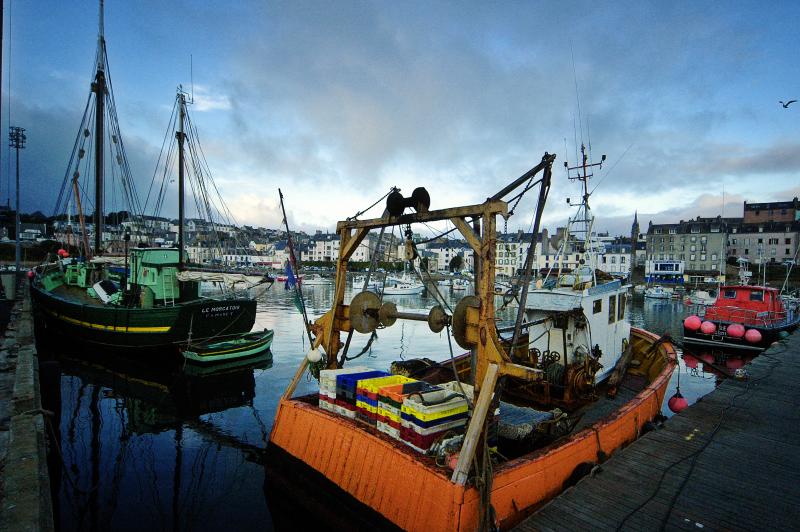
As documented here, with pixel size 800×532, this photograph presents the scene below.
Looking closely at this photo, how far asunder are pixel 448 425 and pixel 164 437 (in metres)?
10.3

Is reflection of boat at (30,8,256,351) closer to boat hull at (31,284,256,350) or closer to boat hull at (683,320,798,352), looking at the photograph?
boat hull at (31,284,256,350)

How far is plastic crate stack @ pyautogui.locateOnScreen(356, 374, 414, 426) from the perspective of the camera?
6.86 metres

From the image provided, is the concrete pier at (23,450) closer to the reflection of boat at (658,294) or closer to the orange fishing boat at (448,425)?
the orange fishing boat at (448,425)

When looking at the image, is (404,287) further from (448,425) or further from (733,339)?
(448,425)

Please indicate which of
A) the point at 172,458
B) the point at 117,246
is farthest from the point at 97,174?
the point at 172,458

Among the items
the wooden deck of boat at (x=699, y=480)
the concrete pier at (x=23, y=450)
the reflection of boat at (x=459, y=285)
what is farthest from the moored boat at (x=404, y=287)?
the wooden deck of boat at (x=699, y=480)

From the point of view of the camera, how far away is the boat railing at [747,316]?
1061 inches

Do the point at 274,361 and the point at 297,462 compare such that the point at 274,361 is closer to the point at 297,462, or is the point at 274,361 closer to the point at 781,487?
the point at 297,462

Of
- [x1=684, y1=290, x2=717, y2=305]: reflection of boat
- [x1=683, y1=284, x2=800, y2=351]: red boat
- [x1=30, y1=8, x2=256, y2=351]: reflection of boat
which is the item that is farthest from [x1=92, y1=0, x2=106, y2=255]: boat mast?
[x1=684, y1=290, x2=717, y2=305]: reflection of boat

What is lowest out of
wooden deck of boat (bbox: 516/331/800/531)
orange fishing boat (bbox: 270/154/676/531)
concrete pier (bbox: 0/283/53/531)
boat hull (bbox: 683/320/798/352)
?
boat hull (bbox: 683/320/798/352)

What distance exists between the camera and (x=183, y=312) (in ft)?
64.1

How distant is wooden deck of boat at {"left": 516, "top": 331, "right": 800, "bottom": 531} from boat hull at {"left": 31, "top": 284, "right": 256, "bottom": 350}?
726 inches

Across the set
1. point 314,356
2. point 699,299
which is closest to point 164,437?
point 314,356

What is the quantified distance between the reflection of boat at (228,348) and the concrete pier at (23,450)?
6.64m
